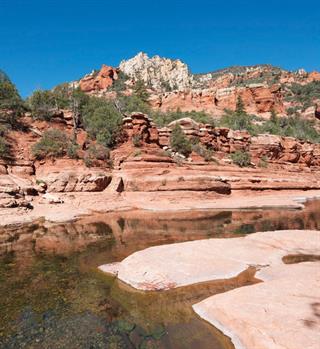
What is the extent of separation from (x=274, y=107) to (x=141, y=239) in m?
66.3

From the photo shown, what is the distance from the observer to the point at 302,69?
108 m

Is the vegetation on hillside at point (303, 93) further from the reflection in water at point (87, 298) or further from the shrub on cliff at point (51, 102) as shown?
the reflection in water at point (87, 298)

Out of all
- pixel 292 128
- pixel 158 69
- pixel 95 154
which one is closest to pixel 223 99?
pixel 292 128

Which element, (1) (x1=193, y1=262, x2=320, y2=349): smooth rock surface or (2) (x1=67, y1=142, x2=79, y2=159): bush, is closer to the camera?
(1) (x1=193, y1=262, x2=320, y2=349): smooth rock surface

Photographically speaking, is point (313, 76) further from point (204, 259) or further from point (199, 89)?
point (204, 259)

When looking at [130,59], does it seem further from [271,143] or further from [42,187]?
[42,187]

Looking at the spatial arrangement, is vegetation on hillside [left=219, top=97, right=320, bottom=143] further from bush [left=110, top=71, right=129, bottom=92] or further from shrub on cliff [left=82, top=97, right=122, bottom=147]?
bush [left=110, top=71, right=129, bottom=92]

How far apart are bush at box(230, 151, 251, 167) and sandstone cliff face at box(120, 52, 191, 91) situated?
225ft

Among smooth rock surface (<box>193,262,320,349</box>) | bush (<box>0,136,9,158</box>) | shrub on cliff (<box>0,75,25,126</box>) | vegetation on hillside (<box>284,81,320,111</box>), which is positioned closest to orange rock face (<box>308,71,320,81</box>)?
vegetation on hillside (<box>284,81,320,111</box>)

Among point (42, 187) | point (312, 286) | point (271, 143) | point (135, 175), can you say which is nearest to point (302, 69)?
point (271, 143)

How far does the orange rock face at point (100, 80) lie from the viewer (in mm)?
83562

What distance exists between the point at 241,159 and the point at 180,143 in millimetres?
8954

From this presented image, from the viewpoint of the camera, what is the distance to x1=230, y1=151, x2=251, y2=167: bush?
130 ft

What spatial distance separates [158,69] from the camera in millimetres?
113438
